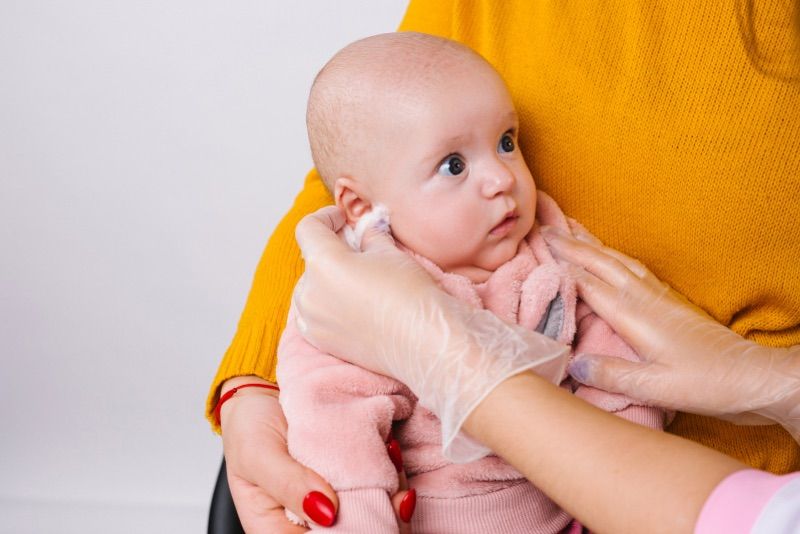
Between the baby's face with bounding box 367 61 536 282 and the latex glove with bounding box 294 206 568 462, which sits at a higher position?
the baby's face with bounding box 367 61 536 282

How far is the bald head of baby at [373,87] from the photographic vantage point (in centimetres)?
116

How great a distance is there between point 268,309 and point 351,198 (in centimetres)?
25

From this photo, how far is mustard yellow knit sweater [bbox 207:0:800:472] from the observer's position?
1.15 m

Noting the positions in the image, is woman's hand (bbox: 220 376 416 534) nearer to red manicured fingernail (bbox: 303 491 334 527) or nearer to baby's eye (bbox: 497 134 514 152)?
red manicured fingernail (bbox: 303 491 334 527)

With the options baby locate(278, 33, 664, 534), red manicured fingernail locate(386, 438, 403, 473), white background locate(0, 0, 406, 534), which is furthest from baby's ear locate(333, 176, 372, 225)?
white background locate(0, 0, 406, 534)

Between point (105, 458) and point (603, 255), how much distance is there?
1817 mm

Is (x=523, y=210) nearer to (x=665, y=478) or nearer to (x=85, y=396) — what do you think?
(x=665, y=478)

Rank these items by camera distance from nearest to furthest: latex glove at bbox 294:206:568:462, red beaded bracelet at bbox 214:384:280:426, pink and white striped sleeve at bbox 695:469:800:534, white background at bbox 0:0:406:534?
pink and white striped sleeve at bbox 695:469:800:534 < latex glove at bbox 294:206:568:462 < red beaded bracelet at bbox 214:384:280:426 < white background at bbox 0:0:406:534

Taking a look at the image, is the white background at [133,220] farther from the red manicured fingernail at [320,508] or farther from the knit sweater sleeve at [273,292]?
the red manicured fingernail at [320,508]

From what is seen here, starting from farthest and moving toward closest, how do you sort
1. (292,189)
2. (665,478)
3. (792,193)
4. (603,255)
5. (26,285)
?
(26,285)
(292,189)
(603,255)
(792,193)
(665,478)

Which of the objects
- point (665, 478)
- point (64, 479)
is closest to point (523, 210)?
point (665, 478)

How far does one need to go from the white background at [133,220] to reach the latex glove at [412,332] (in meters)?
1.04

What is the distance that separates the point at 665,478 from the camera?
A: 2.69ft

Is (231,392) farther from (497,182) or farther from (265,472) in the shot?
(497,182)
